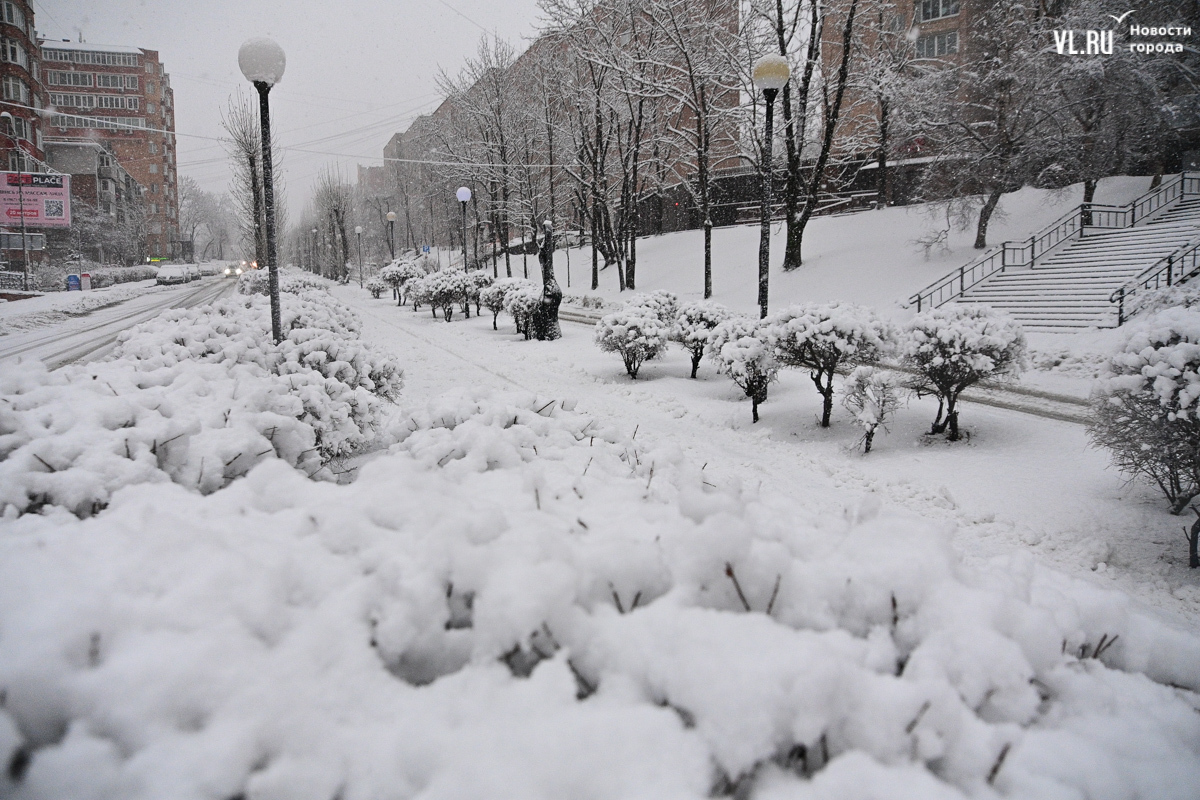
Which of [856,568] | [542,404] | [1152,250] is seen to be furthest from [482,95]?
[856,568]

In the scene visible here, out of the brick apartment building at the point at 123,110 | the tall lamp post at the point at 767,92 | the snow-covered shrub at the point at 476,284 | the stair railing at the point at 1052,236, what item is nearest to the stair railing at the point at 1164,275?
the stair railing at the point at 1052,236

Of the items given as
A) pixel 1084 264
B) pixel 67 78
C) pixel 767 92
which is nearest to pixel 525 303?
pixel 767 92

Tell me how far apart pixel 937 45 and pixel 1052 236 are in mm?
25040

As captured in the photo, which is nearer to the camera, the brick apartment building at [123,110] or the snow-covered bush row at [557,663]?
the snow-covered bush row at [557,663]

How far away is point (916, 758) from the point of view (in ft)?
4.19

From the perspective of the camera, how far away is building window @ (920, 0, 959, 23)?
38000 mm

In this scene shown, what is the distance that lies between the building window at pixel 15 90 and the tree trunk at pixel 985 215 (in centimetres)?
6967

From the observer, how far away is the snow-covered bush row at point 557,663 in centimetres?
114

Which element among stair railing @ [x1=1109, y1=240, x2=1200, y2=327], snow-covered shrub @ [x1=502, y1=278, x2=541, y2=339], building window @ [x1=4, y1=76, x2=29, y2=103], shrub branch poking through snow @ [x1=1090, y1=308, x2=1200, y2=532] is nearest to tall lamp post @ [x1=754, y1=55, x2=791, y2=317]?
shrub branch poking through snow @ [x1=1090, y1=308, x2=1200, y2=532]

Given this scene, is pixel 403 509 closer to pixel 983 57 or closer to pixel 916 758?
pixel 916 758

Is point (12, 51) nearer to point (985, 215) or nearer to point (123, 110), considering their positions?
point (123, 110)

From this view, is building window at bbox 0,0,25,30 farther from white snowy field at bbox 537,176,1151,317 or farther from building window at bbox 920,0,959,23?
building window at bbox 920,0,959,23

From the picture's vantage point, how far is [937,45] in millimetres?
39562

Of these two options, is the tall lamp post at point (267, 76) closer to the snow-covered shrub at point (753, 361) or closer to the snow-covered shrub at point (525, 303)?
the snow-covered shrub at point (753, 361)
